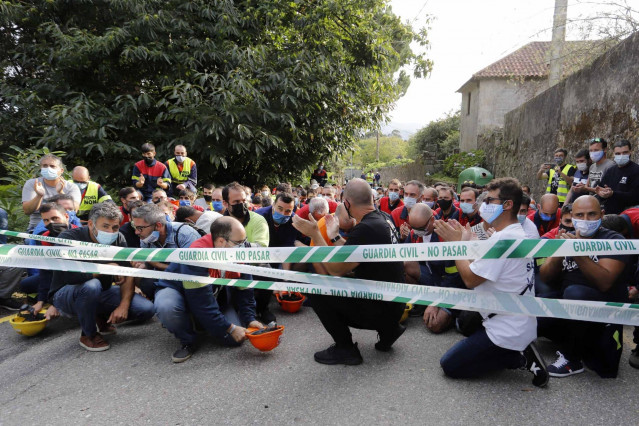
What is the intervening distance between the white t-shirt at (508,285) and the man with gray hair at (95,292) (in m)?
3.08

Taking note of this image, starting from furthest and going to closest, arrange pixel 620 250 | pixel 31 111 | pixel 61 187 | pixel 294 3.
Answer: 1. pixel 294 3
2. pixel 31 111
3. pixel 61 187
4. pixel 620 250

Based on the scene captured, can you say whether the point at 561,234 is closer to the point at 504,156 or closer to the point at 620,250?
the point at 620,250

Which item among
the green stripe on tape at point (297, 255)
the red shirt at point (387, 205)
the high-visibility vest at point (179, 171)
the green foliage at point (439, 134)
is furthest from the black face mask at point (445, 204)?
the green foliage at point (439, 134)

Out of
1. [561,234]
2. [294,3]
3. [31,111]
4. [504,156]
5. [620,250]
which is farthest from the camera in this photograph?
[504,156]

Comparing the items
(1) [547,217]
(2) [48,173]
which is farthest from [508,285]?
(2) [48,173]

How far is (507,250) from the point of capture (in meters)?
2.46

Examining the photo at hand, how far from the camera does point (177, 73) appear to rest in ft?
30.0

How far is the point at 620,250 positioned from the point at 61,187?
601cm

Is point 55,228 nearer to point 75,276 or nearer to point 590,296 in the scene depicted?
point 75,276

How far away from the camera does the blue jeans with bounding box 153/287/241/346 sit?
3.27m

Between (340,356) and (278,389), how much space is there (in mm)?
608

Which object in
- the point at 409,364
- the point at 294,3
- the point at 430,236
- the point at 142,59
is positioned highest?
the point at 294,3

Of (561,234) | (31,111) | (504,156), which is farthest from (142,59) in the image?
(504,156)

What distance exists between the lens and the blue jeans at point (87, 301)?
11.2 ft
